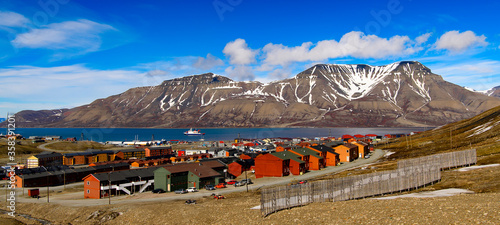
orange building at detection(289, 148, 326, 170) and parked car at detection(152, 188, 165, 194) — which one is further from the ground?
orange building at detection(289, 148, 326, 170)

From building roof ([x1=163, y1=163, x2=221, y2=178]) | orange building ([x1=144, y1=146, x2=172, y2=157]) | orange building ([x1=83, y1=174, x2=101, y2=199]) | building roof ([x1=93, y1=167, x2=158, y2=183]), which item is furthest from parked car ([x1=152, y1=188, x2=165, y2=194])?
orange building ([x1=144, y1=146, x2=172, y2=157])

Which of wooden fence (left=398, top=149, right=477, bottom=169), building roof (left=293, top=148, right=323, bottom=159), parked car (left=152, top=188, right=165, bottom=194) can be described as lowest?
parked car (left=152, top=188, right=165, bottom=194)

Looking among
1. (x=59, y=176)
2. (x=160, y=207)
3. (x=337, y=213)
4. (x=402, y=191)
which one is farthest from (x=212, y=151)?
(x=337, y=213)

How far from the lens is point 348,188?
30234 millimetres

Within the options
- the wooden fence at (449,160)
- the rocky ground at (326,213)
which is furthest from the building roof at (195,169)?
the wooden fence at (449,160)

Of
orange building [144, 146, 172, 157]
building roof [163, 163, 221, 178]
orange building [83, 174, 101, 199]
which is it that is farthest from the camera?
orange building [144, 146, 172, 157]

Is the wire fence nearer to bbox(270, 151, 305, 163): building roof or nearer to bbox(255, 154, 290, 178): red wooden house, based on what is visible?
bbox(255, 154, 290, 178): red wooden house

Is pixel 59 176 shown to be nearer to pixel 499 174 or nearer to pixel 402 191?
pixel 402 191

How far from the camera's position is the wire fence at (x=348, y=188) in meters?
26.5

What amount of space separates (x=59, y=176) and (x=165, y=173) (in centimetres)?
2963

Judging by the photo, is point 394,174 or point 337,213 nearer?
point 337,213

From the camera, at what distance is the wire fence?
26531 mm

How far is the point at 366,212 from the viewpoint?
2089 centimetres

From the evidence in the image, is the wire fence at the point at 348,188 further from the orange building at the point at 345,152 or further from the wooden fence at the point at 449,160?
the orange building at the point at 345,152
